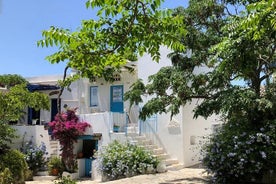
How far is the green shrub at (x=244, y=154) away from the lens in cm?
1198

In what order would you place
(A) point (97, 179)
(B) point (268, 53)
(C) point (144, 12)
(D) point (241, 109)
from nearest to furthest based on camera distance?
(C) point (144, 12) < (D) point (241, 109) < (B) point (268, 53) < (A) point (97, 179)

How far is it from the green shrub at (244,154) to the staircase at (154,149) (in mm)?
5285

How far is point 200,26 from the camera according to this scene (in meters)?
14.3

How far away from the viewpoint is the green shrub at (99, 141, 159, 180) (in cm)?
1689

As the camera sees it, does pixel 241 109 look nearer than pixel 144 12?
No

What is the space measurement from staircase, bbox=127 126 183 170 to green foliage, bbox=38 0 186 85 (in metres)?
14.5

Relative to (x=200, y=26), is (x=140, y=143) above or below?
below

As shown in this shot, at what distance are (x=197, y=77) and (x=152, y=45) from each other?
10.3 meters

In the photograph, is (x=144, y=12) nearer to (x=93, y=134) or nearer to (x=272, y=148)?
(x=272, y=148)

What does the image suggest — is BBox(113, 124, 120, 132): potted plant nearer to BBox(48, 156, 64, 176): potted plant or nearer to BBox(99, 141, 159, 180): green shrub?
BBox(99, 141, 159, 180): green shrub

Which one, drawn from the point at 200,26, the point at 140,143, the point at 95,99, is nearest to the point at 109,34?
the point at 200,26

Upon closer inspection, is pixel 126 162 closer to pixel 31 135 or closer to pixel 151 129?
pixel 151 129

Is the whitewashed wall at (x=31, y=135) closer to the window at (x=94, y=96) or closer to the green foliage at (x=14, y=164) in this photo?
the window at (x=94, y=96)

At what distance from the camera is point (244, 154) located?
Answer: 12047 mm
